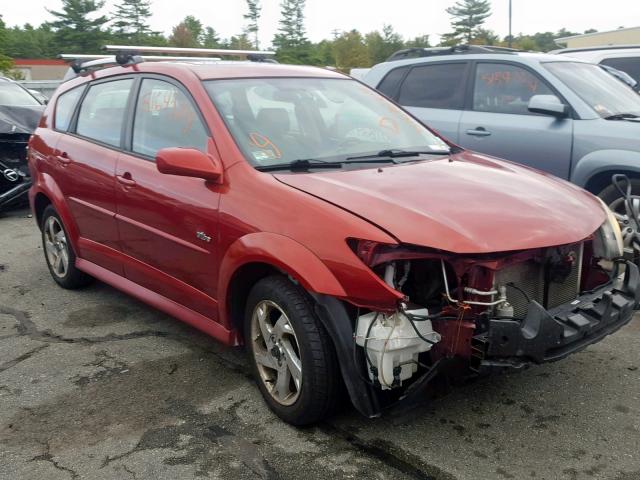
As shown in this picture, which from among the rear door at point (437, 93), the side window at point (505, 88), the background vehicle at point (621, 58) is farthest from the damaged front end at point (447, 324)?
the background vehicle at point (621, 58)

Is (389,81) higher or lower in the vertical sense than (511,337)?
higher

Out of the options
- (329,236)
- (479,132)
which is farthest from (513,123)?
(329,236)

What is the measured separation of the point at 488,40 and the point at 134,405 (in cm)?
7633

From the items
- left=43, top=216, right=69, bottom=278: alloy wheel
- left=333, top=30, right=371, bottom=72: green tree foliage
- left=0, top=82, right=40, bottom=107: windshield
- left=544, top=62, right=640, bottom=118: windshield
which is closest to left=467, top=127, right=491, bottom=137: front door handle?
left=544, top=62, right=640, bottom=118: windshield

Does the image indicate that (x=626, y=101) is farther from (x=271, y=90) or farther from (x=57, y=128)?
(x=57, y=128)

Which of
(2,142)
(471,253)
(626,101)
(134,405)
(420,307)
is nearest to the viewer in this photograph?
(471,253)

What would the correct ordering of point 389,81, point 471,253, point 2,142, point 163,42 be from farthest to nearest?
point 163,42
point 2,142
point 389,81
point 471,253

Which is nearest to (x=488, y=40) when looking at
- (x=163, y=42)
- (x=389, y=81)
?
(x=163, y=42)

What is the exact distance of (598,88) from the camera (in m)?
6.11

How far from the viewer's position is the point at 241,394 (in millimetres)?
3645

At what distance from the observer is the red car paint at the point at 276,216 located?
286 centimetres

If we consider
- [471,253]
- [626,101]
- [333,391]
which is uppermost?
[626,101]

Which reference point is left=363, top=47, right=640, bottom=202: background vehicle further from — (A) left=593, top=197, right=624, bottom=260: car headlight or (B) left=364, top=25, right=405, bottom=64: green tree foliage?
(B) left=364, top=25, right=405, bottom=64: green tree foliage

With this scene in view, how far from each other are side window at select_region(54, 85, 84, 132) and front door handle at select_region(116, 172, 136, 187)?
1259mm
